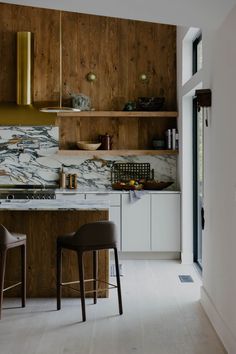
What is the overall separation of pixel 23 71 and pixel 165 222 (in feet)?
9.35

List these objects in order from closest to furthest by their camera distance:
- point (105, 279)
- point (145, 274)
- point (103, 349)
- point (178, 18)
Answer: point (103, 349), point (178, 18), point (105, 279), point (145, 274)

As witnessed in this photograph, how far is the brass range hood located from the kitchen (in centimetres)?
19

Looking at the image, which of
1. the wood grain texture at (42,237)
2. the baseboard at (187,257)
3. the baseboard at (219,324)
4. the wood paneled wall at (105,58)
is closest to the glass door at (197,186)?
the baseboard at (187,257)

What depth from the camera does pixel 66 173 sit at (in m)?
8.23

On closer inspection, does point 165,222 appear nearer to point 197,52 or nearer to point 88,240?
point 197,52

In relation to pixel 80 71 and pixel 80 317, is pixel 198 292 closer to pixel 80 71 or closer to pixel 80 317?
pixel 80 317

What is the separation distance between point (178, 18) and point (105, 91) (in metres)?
3.87

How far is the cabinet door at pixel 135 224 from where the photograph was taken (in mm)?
7625

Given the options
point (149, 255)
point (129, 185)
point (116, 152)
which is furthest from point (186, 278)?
point (116, 152)

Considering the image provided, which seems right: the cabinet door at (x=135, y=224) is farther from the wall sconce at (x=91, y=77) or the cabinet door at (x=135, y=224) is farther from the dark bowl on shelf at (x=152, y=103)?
the wall sconce at (x=91, y=77)

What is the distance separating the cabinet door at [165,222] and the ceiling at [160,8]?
11.1 feet

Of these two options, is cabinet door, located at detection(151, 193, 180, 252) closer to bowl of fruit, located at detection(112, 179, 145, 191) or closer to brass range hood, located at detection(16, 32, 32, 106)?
bowl of fruit, located at detection(112, 179, 145, 191)

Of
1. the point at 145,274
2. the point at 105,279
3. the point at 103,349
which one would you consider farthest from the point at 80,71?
the point at 103,349

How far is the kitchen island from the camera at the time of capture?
5.50 m
